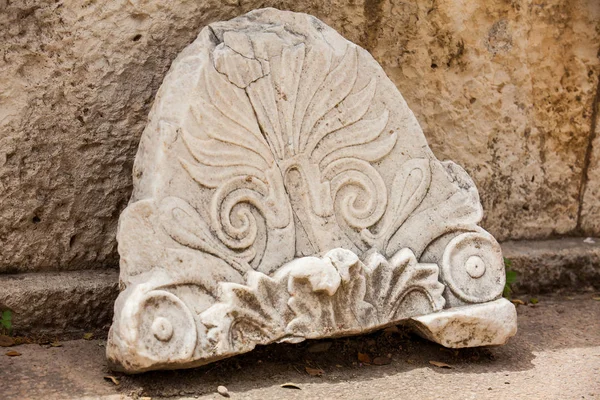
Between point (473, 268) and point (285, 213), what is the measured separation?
2.26ft

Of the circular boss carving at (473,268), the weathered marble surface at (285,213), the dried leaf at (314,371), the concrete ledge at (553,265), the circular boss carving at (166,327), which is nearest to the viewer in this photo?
the circular boss carving at (166,327)

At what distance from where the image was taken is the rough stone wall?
10.2 feet

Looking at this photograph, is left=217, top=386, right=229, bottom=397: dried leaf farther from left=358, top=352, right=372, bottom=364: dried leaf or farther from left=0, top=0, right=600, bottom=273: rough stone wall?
left=0, top=0, right=600, bottom=273: rough stone wall

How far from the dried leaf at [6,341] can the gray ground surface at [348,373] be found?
3 cm

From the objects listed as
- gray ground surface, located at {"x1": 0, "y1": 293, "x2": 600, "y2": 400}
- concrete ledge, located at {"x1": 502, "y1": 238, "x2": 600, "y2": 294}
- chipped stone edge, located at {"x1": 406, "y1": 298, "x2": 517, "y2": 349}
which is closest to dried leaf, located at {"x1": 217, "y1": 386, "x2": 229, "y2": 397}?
gray ground surface, located at {"x1": 0, "y1": 293, "x2": 600, "y2": 400}

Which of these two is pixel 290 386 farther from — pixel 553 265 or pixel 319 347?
pixel 553 265

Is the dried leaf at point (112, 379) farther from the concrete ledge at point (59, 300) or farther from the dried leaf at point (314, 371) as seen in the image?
the dried leaf at point (314, 371)

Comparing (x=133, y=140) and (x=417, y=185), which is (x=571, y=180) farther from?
(x=133, y=140)

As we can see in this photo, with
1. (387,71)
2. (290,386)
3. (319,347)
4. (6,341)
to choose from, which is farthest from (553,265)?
(6,341)

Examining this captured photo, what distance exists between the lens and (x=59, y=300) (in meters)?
3.16

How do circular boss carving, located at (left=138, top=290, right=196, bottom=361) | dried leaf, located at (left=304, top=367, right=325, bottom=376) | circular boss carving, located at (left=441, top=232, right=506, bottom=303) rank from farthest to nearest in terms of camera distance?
circular boss carving, located at (left=441, top=232, right=506, bottom=303), dried leaf, located at (left=304, top=367, right=325, bottom=376), circular boss carving, located at (left=138, top=290, right=196, bottom=361)

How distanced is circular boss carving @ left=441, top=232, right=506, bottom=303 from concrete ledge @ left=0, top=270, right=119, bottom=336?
1.18 m

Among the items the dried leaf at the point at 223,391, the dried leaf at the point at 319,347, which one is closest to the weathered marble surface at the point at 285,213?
the dried leaf at the point at 223,391

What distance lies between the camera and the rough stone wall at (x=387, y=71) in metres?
3.12
